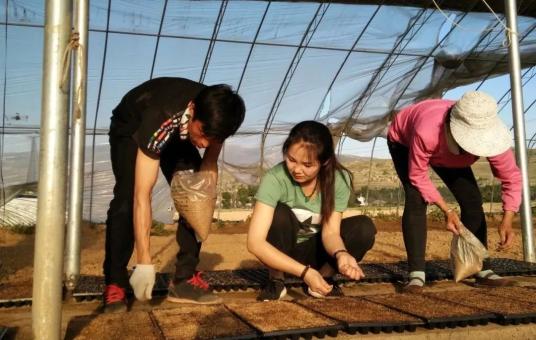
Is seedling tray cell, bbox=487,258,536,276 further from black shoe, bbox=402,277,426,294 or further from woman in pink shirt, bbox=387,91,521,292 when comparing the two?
black shoe, bbox=402,277,426,294

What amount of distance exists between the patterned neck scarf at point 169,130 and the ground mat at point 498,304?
4.66 feet

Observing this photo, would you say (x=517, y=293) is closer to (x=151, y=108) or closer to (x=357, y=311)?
(x=357, y=311)

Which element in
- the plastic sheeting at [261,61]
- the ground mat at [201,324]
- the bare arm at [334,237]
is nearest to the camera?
the ground mat at [201,324]

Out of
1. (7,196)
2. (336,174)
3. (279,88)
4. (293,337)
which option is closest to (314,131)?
(336,174)

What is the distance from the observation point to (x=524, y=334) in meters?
2.07

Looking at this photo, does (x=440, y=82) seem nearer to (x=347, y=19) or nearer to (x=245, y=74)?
(x=347, y=19)

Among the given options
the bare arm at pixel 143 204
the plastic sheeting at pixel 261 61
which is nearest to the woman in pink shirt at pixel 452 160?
the bare arm at pixel 143 204

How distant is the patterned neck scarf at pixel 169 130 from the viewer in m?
2.28

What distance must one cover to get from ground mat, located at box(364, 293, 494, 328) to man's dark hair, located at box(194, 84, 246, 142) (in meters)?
1.02

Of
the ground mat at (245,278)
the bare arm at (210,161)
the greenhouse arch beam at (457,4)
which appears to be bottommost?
the ground mat at (245,278)

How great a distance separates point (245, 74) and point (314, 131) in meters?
7.88

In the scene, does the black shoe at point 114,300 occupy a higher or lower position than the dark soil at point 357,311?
lower

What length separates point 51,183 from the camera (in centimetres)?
161

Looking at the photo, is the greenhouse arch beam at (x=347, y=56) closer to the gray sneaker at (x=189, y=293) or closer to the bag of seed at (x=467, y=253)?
the bag of seed at (x=467, y=253)
